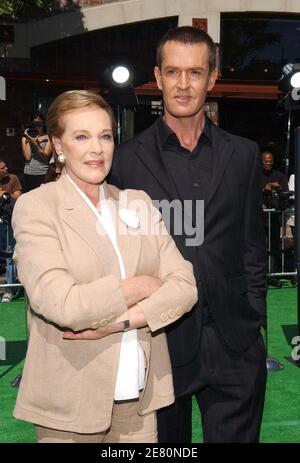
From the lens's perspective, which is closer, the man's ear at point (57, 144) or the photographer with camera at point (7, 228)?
the man's ear at point (57, 144)

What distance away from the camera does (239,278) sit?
275cm

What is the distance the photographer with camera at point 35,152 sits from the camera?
10188mm

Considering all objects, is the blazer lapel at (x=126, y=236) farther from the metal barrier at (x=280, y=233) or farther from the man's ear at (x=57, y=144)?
the metal barrier at (x=280, y=233)

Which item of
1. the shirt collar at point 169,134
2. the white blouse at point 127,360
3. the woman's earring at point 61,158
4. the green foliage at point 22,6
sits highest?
the green foliage at point 22,6

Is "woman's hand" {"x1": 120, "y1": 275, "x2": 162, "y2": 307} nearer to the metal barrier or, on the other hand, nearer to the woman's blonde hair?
the woman's blonde hair

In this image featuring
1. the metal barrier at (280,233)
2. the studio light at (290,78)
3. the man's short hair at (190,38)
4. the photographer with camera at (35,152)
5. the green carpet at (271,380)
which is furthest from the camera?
the photographer with camera at (35,152)

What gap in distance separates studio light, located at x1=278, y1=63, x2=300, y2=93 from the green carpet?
3.05 metres

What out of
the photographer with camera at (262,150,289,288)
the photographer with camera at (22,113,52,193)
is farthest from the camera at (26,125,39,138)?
the photographer with camera at (262,150,289,288)

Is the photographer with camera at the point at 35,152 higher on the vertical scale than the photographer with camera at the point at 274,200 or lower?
higher

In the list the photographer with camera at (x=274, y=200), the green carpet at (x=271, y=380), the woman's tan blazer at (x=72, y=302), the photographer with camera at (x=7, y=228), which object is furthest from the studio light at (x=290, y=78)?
the woman's tan blazer at (x=72, y=302)

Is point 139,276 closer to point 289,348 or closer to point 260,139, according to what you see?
point 289,348

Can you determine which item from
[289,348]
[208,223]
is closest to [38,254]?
[208,223]

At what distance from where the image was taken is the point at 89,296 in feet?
6.95

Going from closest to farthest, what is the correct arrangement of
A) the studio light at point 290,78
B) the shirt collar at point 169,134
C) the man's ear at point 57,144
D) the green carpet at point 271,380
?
the man's ear at point 57,144 → the shirt collar at point 169,134 → the green carpet at point 271,380 → the studio light at point 290,78
